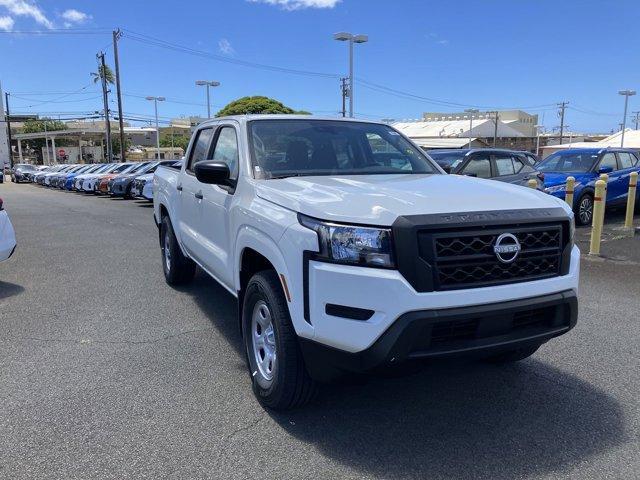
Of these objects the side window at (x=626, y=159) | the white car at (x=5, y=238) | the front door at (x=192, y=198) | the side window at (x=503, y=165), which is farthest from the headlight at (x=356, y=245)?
the side window at (x=626, y=159)

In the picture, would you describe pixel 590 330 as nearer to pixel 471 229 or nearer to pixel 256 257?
pixel 471 229

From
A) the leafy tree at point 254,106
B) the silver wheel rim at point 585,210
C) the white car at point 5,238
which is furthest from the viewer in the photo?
the leafy tree at point 254,106

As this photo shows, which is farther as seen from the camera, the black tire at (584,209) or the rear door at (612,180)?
the rear door at (612,180)

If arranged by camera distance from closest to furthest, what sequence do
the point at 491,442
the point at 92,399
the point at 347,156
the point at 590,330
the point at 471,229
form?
the point at 471,229
the point at 491,442
the point at 92,399
the point at 347,156
the point at 590,330

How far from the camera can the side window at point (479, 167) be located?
10950 millimetres

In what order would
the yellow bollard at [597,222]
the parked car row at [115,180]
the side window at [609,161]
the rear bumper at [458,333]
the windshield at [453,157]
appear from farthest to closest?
the parked car row at [115,180]
the side window at [609,161]
the windshield at [453,157]
the yellow bollard at [597,222]
the rear bumper at [458,333]

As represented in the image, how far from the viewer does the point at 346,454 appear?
304cm

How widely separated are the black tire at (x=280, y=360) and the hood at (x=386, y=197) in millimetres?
528

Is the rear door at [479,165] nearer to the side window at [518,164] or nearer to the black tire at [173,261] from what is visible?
the side window at [518,164]

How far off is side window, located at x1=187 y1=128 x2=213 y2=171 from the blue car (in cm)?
792

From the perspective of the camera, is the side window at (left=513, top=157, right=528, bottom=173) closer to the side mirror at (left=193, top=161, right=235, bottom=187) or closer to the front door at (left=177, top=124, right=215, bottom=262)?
the front door at (left=177, top=124, right=215, bottom=262)

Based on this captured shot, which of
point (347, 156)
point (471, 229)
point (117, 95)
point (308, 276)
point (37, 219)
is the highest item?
point (117, 95)

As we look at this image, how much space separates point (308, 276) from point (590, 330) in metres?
3.36

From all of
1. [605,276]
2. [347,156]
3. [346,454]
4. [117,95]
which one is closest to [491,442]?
[346,454]
